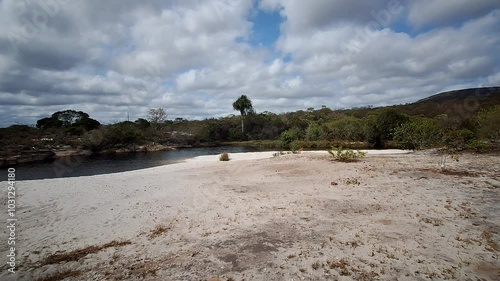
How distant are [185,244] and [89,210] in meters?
4.52

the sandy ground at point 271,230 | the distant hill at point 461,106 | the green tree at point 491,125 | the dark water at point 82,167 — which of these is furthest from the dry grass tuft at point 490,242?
the distant hill at point 461,106

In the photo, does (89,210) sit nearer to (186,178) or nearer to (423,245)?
(186,178)

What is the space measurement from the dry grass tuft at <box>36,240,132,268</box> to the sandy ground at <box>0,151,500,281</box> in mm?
23

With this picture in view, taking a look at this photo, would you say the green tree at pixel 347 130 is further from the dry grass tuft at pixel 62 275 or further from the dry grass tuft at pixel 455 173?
the dry grass tuft at pixel 62 275

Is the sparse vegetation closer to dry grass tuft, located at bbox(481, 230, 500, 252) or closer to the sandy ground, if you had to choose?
the sandy ground

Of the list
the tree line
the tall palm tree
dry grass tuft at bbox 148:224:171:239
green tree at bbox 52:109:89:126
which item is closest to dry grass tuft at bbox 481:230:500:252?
dry grass tuft at bbox 148:224:171:239

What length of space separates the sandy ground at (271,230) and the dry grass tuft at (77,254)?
23mm

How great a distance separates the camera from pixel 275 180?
10.7 m

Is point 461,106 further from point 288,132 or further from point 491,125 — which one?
point 491,125

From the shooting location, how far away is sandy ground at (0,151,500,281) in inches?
154

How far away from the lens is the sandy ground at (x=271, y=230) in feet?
12.9

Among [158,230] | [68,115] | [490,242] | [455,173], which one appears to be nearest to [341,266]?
[490,242]

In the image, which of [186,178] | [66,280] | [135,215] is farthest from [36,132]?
[66,280]

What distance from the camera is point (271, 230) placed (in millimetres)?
5387
